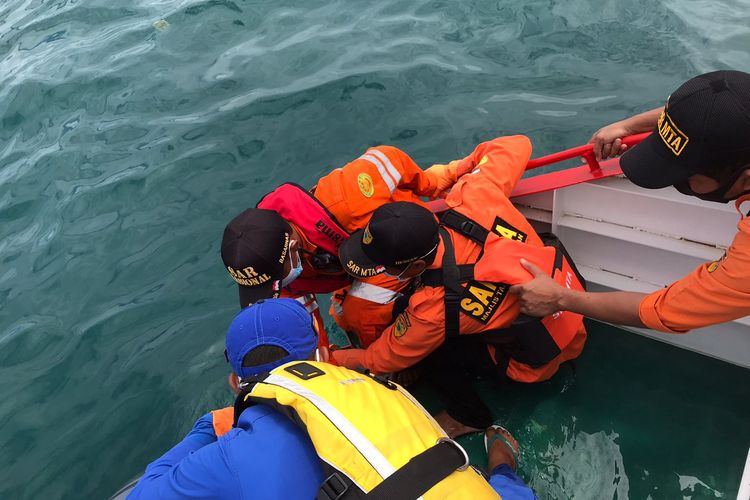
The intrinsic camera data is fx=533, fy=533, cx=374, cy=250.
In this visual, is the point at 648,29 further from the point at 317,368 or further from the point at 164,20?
the point at 164,20

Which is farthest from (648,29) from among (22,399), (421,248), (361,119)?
(22,399)

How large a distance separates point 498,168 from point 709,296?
133cm

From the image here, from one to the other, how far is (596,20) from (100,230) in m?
5.33

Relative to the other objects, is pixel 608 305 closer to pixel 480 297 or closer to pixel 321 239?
pixel 480 297

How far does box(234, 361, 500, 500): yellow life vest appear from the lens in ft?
5.10

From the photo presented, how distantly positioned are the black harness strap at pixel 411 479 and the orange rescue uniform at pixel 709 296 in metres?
0.93

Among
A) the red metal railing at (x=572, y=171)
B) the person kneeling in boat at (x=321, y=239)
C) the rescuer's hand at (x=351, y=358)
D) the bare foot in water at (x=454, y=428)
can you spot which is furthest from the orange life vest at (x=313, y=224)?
the red metal railing at (x=572, y=171)

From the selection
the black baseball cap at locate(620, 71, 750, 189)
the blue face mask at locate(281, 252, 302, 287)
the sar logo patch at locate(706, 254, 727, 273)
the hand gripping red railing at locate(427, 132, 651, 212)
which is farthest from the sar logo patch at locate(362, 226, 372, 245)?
the sar logo patch at locate(706, 254, 727, 273)

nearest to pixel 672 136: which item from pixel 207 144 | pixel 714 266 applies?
pixel 714 266

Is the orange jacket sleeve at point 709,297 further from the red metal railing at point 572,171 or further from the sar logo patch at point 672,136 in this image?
the red metal railing at point 572,171

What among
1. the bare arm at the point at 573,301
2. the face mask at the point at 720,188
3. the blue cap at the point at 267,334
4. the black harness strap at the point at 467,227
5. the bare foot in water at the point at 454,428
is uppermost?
the face mask at the point at 720,188

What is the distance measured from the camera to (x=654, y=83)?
4.89 metres

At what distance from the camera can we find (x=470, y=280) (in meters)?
2.42

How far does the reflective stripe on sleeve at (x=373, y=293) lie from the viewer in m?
2.77
